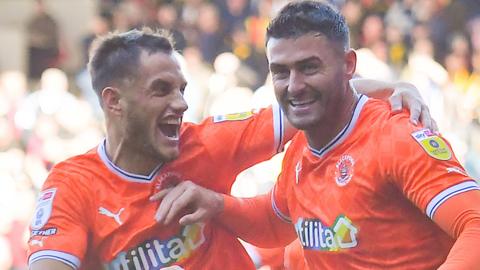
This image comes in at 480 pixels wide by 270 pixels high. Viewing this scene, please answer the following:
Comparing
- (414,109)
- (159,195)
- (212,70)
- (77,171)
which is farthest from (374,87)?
(212,70)

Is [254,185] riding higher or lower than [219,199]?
lower

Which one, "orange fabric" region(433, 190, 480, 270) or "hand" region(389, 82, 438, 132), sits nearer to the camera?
"orange fabric" region(433, 190, 480, 270)

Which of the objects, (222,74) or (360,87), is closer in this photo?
(360,87)

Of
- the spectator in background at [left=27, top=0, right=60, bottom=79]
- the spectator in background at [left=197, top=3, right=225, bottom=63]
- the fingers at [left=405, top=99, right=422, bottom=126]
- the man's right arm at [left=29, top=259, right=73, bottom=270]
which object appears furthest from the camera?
the spectator in background at [left=27, top=0, right=60, bottom=79]

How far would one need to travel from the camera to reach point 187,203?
3.97 metres

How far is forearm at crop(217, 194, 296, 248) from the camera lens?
13.7 feet

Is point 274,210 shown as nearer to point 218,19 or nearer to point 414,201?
point 414,201

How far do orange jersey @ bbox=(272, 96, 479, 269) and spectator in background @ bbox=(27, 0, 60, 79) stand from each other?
35.8 ft

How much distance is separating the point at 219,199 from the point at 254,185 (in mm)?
5445

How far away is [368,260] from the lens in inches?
140

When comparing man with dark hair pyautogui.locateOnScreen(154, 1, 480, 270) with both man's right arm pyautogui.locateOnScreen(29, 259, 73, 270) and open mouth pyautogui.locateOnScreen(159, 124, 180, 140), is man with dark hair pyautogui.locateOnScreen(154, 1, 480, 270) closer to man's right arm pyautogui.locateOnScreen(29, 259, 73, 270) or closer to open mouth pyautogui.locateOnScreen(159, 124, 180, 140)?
open mouth pyautogui.locateOnScreen(159, 124, 180, 140)

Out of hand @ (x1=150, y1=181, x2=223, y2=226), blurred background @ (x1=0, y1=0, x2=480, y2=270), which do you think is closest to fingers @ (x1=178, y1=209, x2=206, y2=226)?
hand @ (x1=150, y1=181, x2=223, y2=226)

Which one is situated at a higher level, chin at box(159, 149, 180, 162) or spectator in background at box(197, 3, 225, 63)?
chin at box(159, 149, 180, 162)

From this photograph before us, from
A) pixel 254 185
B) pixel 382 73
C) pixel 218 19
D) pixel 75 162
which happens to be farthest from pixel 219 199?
pixel 218 19
